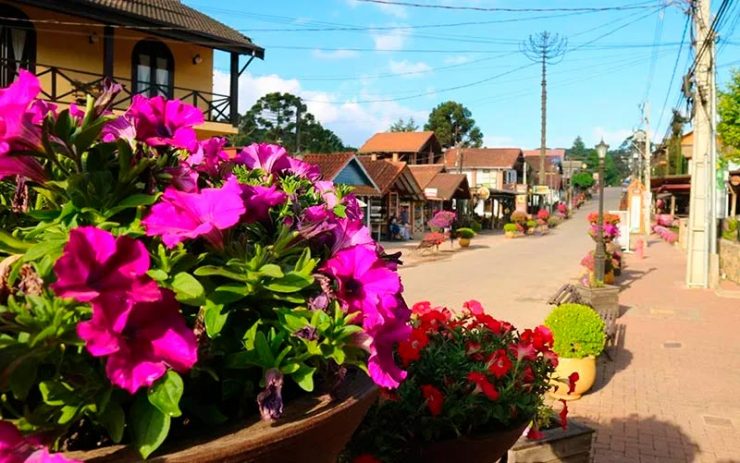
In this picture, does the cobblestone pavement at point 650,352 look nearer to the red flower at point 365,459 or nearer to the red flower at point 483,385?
the red flower at point 483,385

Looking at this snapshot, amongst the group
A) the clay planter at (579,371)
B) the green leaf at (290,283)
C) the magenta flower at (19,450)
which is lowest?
the clay planter at (579,371)

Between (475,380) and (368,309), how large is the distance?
149cm

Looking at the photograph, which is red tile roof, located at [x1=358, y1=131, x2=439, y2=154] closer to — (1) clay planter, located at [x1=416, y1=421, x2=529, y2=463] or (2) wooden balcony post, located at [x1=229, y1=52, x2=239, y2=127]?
(2) wooden balcony post, located at [x1=229, y1=52, x2=239, y2=127]

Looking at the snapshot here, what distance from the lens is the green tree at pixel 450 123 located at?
72750 millimetres

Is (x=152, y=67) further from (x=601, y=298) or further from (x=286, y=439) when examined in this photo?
(x=286, y=439)

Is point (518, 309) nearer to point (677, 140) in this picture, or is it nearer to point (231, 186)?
point (231, 186)

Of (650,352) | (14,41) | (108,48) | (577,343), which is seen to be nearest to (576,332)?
(577,343)

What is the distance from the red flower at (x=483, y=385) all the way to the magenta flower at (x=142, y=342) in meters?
1.77

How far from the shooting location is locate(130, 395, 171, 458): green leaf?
89cm

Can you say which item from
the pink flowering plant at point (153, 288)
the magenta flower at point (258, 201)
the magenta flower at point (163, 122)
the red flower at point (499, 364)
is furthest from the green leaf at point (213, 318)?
the red flower at point (499, 364)

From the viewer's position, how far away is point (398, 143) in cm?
5109

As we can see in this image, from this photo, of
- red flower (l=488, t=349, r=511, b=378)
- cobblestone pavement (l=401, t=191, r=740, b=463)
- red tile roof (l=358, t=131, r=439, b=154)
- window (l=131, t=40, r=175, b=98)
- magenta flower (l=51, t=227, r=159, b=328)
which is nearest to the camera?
magenta flower (l=51, t=227, r=159, b=328)

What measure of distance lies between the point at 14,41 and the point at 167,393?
15.6 m

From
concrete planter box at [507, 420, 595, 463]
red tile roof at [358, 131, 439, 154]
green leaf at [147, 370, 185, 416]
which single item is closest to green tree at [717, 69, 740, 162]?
concrete planter box at [507, 420, 595, 463]
